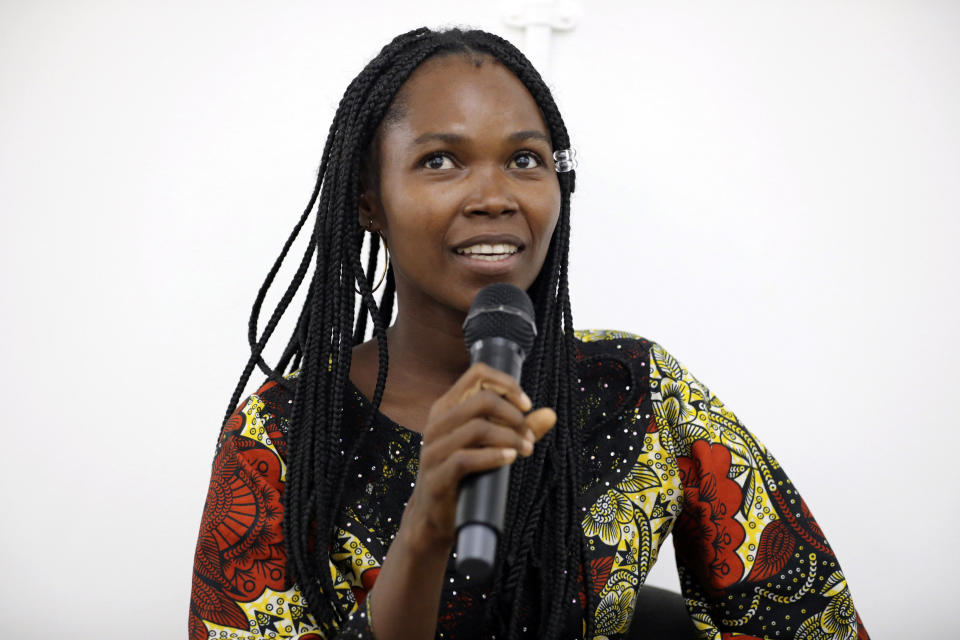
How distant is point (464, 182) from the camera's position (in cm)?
122

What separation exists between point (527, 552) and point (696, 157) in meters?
1.12

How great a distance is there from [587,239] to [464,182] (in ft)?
2.78

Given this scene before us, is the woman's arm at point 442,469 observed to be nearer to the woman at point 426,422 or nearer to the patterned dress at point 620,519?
the woman at point 426,422

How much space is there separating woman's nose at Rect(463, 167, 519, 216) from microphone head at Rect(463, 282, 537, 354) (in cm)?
37

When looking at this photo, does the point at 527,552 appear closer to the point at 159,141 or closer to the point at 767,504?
the point at 767,504

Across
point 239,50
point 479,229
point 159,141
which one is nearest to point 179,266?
point 159,141

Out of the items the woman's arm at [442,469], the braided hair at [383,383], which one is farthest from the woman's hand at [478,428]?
the braided hair at [383,383]

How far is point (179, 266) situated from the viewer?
6.42 ft

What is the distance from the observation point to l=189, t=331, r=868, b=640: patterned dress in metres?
1.20

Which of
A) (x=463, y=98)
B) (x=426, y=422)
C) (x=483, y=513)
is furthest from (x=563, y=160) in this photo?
(x=483, y=513)

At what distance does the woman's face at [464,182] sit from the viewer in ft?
3.96

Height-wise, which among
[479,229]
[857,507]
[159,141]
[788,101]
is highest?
[788,101]

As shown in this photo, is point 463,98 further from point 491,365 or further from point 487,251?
point 491,365

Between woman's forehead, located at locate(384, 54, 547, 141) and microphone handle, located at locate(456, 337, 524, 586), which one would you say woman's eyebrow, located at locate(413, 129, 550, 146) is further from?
microphone handle, located at locate(456, 337, 524, 586)
